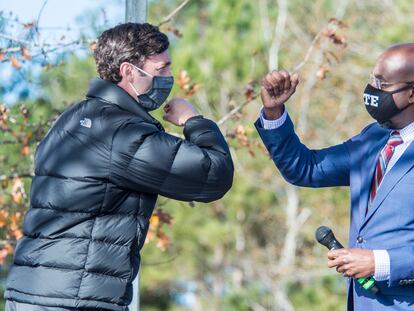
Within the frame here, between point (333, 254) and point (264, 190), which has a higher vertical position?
point (264, 190)

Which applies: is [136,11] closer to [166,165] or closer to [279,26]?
[166,165]

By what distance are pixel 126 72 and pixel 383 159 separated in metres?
1.20

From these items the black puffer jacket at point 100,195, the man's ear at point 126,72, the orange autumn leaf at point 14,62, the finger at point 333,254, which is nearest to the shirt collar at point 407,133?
the finger at point 333,254

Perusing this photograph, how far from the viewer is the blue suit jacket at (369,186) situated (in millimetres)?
4438

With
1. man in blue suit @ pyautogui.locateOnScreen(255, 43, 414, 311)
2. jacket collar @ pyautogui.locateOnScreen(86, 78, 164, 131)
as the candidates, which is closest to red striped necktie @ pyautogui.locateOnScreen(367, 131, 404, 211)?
man in blue suit @ pyautogui.locateOnScreen(255, 43, 414, 311)

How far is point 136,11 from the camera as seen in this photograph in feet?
18.1

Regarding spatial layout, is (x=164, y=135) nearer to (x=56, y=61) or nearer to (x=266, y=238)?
(x=56, y=61)

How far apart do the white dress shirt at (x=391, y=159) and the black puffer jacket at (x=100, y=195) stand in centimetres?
57

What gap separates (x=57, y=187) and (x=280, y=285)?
18.9m

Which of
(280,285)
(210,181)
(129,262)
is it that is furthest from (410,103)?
(280,285)

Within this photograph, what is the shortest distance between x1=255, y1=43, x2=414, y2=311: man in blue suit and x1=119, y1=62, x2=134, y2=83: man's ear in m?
0.65

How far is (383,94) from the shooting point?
4.66 meters

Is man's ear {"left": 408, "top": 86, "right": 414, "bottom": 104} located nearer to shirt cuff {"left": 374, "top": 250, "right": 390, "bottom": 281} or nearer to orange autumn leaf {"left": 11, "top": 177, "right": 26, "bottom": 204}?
shirt cuff {"left": 374, "top": 250, "right": 390, "bottom": 281}

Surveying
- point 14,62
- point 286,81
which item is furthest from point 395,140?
point 14,62
